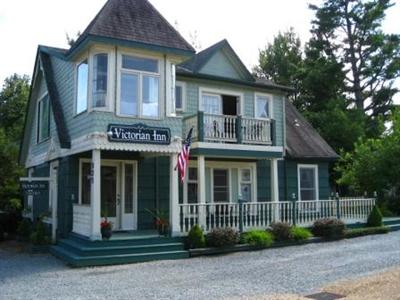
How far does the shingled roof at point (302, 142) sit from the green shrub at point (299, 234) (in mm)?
4322

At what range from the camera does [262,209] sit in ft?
54.0

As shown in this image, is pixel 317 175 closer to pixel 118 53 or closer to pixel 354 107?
pixel 118 53

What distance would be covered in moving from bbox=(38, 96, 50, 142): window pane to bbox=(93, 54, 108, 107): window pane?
5428 mm

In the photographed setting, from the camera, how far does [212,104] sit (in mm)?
18406

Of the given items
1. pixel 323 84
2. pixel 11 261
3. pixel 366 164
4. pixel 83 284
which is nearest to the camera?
pixel 83 284

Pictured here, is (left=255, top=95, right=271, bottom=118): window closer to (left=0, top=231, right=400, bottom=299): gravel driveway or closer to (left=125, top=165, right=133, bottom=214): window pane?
(left=125, top=165, right=133, bottom=214): window pane

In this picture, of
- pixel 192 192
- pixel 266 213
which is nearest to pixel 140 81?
pixel 192 192

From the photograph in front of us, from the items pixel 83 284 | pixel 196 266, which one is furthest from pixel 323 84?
pixel 83 284

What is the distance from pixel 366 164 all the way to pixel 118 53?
15.0 meters

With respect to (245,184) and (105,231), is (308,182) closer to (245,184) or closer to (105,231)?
(245,184)

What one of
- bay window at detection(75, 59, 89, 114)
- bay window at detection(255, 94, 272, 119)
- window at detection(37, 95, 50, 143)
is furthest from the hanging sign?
bay window at detection(255, 94, 272, 119)

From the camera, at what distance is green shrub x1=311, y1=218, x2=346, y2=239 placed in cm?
1666

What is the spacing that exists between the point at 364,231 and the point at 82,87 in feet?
37.9

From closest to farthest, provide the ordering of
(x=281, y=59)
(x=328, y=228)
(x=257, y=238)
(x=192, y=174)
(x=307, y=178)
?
(x=257, y=238) → (x=328, y=228) → (x=192, y=174) → (x=307, y=178) → (x=281, y=59)
